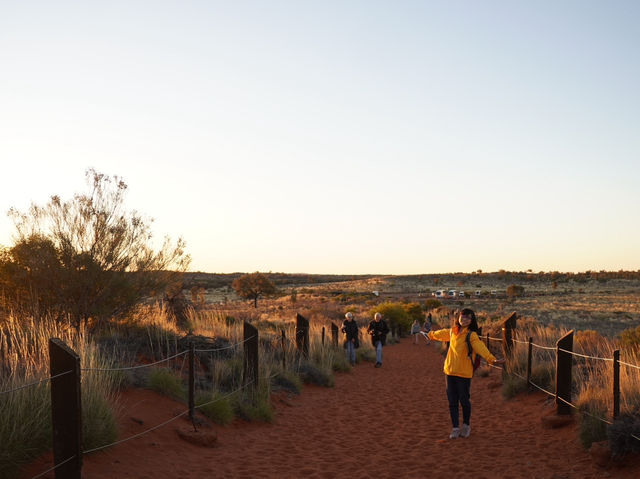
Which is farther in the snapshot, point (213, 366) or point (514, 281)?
point (514, 281)

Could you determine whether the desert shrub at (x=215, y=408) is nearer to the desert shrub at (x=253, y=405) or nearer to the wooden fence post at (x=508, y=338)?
the desert shrub at (x=253, y=405)

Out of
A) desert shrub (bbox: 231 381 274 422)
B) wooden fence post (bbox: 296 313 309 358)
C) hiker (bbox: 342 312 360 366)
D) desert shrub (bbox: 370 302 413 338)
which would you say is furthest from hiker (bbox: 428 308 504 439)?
desert shrub (bbox: 370 302 413 338)

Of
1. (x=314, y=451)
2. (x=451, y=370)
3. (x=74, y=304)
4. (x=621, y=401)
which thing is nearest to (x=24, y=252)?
(x=74, y=304)

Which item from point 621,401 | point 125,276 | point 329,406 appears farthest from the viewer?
point 125,276

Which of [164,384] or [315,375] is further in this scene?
[315,375]

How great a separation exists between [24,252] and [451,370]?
10.1 m

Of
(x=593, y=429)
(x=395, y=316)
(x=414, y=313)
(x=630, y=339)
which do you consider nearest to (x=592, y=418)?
(x=593, y=429)

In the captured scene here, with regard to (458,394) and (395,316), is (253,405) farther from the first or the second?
(395,316)

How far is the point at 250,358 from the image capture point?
1116 centimetres

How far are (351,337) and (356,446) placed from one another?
1083cm

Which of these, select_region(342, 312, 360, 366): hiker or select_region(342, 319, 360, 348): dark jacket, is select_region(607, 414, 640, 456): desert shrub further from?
select_region(342, 319, 360, 348): dark jacket

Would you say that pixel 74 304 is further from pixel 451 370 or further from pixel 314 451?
pixel 451 370

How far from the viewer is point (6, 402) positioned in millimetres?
6125

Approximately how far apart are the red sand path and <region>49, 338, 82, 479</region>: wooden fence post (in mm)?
476
